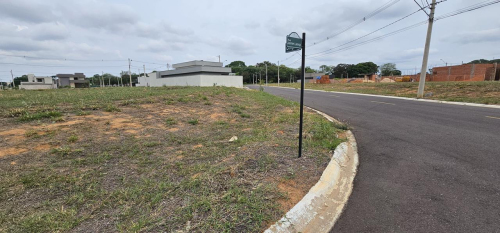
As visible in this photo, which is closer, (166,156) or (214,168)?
(214,168)

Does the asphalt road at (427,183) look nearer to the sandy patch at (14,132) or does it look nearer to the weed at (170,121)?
the weed at (170,121)

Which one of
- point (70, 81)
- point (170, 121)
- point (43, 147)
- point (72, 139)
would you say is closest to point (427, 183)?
point (170, 121)

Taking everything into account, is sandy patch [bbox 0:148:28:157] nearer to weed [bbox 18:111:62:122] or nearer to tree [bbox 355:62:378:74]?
weed [bbox 18:111:62:122]

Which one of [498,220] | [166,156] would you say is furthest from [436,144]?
[166,156]

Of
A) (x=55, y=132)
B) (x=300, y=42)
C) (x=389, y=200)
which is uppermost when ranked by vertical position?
(x=300, y=42)

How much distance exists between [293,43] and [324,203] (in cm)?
243

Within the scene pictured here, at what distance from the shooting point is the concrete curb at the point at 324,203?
242cm

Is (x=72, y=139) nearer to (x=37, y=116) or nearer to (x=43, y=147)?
(x=43, y=147)

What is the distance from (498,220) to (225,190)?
298 cm

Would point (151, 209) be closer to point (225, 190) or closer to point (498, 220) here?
point (225, 190)

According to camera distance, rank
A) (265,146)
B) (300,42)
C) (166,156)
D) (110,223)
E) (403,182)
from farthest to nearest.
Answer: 1. (265,146)
2. (166,156)
3. (300,42)
4. (403,182)
5. (110,223)

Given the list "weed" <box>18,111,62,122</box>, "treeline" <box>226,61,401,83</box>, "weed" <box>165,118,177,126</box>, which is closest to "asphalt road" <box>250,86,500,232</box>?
"weed" <box>165,118,177,126</box>

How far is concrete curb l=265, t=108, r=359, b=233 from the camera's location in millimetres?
2422

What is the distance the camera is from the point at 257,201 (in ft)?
8.80
